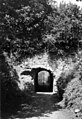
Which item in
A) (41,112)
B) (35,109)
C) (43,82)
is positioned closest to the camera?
(41,112)

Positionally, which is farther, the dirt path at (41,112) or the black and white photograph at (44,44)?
the black and white photograph at (44,44)

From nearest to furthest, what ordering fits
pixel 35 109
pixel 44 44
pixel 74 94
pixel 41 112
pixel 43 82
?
pixel 41 112 < pixel 74 94 < pixel 35 109 < pixel 44 44 < pixel 43 82

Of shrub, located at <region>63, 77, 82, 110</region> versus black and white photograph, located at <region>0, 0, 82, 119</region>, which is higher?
black and white photograph, located at <region>0, 0, 82, 119</region>

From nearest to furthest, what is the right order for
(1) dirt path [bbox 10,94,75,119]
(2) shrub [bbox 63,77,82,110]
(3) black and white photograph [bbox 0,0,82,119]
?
1. (1) dirt path [bbox 10,94,75,119]
2. (2) shrub [bbox 63,77,82,110]
3. (3) black and white photograph [bbox 0,0,82,119]

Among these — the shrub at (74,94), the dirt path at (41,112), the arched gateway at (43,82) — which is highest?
the arched gateway at (43,82)

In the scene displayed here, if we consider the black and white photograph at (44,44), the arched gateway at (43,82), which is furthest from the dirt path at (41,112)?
the arched gateway at (43,82)

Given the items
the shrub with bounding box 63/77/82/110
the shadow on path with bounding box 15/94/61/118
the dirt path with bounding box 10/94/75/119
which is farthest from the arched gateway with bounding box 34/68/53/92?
the shrub with bounding box 63/77/82/110

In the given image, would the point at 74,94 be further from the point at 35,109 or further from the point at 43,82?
the point at 43,82

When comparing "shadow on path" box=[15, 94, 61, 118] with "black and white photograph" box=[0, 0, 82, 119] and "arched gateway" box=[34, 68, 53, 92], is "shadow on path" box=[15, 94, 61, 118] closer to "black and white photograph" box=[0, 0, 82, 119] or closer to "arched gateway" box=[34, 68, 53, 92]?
"black and white photograph" box=[0, 0, 82, 119]

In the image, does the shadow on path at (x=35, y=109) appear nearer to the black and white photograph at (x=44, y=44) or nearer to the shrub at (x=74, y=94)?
the shrub at (x=74, y=94)

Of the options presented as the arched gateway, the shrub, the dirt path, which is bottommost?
the dirt path

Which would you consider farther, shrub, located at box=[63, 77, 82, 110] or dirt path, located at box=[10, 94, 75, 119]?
shrub, located at box=[63, 77, 82, 110]

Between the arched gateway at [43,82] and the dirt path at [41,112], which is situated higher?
the arched gateway at [43,82]

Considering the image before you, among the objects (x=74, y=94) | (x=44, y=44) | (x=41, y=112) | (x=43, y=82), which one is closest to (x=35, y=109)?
(x=41, y=112)
